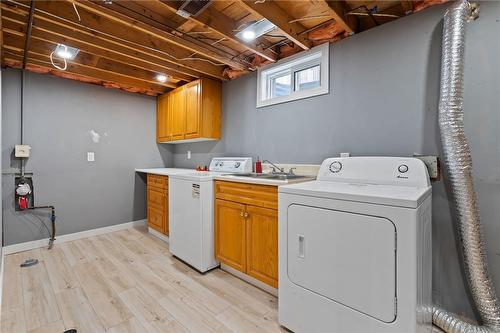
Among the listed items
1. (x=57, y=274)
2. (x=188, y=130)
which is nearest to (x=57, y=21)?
(x=188, y=130)

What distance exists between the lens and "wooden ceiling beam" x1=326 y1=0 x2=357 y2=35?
1713 millimetres

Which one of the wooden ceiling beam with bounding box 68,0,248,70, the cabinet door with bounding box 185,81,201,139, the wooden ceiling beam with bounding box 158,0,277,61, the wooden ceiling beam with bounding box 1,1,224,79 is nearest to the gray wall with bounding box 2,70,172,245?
the cabinet door with bounding box 185,81,201,139

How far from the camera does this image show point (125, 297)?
1.89 m

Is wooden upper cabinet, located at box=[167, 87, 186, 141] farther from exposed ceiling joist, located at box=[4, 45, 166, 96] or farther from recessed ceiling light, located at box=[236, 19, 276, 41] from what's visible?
recessed ceiling light, located at box=[236, 19, 276, 41]

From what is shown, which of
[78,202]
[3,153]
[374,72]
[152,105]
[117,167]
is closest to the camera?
[374,72]

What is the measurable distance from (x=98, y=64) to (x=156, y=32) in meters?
1.25

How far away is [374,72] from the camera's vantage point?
1925 millimetres

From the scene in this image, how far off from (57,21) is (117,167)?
215 centimetres

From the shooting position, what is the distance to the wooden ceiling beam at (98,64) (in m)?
2.22

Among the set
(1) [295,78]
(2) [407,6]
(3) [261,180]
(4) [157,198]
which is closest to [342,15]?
(2) [407,6]

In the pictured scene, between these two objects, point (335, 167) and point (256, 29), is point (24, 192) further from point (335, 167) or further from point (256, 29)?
point (335, 167)

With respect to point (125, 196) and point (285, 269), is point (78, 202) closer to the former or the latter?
point (125, 196)

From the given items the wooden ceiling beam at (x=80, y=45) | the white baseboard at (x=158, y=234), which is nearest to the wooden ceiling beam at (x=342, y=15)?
the wooden ceiling beam at (x=80, y=45)

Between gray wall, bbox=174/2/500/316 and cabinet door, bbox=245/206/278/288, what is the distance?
31.0 inches
